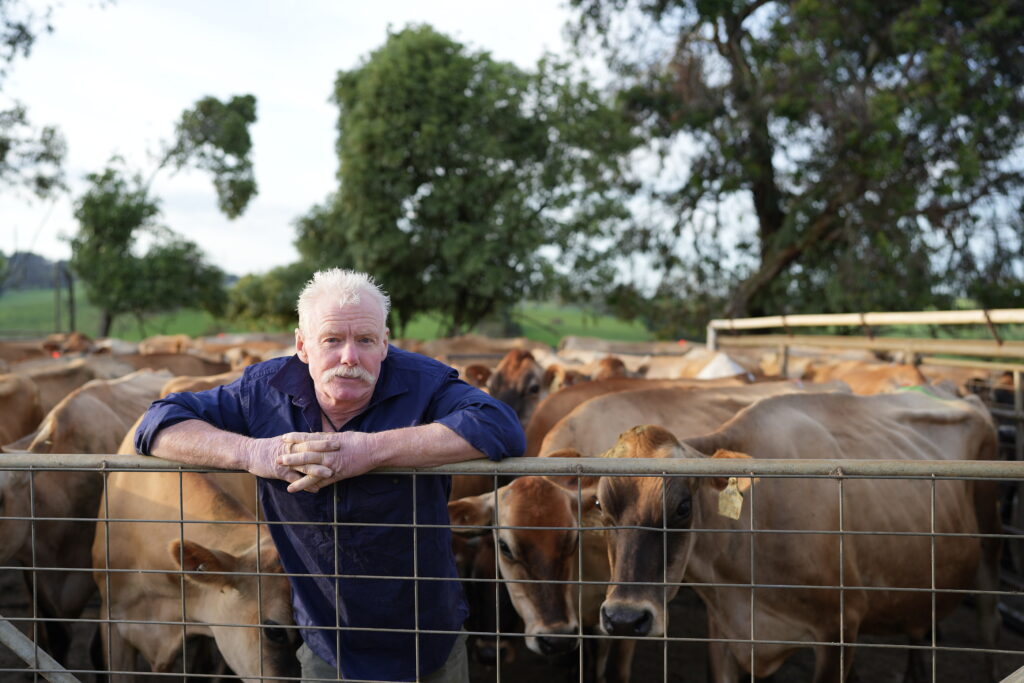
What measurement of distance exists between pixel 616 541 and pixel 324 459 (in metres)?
1.79

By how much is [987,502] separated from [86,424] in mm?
6418

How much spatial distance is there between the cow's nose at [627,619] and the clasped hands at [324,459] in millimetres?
1512

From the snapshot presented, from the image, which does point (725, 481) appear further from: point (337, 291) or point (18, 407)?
point (18, 407)

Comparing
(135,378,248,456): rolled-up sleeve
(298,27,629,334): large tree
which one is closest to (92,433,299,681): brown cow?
(135,378,248,456): rolled-up sleeve

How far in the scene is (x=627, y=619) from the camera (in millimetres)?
3574

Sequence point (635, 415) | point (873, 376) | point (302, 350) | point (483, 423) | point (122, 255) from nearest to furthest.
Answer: point (483, 423)
point (302, 350)
point (635, 415)
point (873, 376)
point (122, 255)

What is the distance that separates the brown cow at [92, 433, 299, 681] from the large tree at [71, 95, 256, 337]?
99.0ft

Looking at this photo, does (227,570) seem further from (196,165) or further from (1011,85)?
(196,165)

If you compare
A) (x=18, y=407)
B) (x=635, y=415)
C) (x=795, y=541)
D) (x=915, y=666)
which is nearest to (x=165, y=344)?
(x=18, y=407)

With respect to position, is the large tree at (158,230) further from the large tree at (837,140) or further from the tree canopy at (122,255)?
the large tree at (837,140)

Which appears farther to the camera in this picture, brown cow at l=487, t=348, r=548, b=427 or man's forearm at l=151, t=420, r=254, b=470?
brown cow at l=487, t=348, r=548, b=427

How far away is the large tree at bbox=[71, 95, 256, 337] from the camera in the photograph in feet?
107

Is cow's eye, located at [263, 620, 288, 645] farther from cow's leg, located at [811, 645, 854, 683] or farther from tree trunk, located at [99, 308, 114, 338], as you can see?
tree trunk, located at [99, 308, 114, 338]

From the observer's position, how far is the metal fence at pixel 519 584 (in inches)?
94.9
